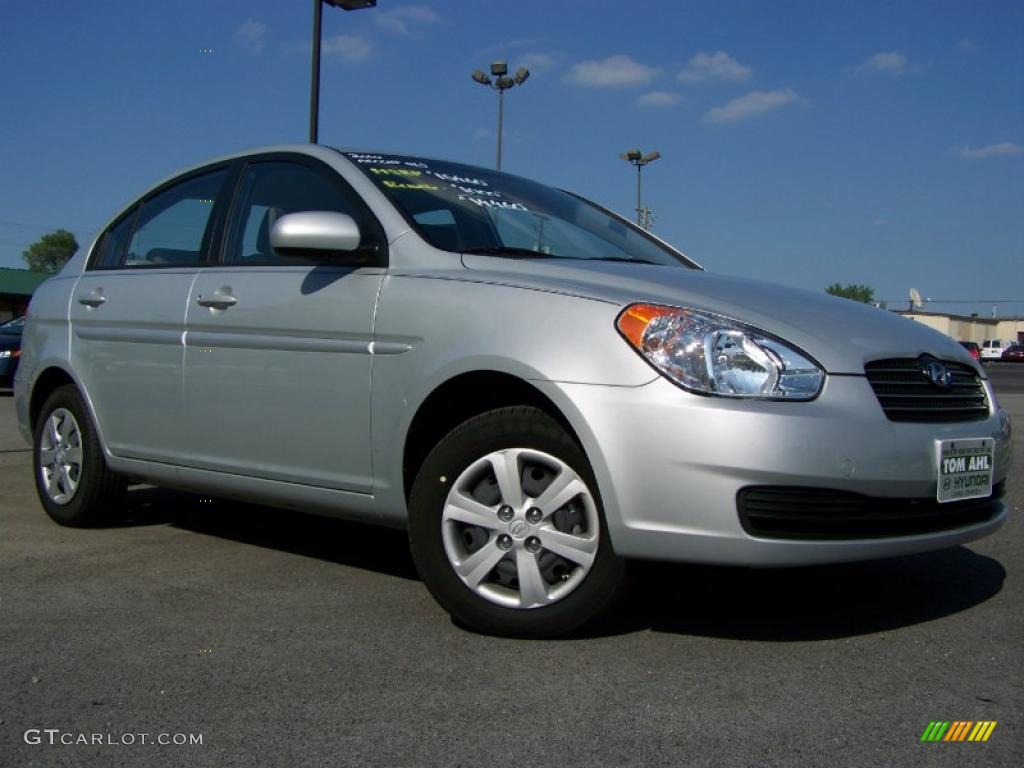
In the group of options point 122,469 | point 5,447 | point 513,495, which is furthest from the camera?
point 5,447

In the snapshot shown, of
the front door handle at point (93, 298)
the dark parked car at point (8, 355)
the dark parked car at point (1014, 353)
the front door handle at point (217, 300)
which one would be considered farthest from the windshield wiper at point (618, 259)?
the dark parked car at point (1014, 353)

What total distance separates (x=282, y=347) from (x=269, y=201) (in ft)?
2.77

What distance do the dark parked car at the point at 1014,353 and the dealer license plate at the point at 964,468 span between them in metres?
70.2

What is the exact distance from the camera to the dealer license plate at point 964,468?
3.29m

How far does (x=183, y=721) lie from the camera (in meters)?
2.70

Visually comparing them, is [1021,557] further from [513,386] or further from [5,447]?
[5,447]

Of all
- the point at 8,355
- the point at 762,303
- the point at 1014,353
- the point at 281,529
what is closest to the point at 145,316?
the point at 281,529

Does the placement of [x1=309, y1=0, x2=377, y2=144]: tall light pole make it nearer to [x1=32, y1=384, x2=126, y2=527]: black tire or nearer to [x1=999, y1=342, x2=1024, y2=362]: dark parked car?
[x1=32, y1=384, x2=126, y2=527]: black tire

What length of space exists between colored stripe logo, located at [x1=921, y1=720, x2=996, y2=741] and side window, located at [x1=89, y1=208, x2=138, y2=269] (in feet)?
13.5

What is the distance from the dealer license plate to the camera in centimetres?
329

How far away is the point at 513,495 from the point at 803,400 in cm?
89

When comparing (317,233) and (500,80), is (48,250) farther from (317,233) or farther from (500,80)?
(317,233)

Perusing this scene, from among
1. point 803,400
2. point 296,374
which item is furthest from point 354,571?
point 803,400

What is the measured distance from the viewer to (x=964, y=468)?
3.38m
